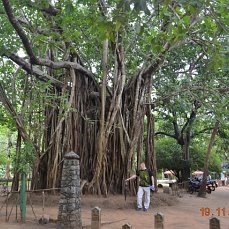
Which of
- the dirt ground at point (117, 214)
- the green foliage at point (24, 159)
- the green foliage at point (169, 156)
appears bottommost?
the dirt ground at point (117, 214)

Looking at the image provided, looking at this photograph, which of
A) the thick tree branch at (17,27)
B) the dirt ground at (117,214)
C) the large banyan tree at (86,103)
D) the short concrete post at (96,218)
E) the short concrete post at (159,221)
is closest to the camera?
the short concrete post at (159,221)

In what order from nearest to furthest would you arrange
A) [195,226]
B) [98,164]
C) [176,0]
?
[176,0] → [195,226] → [98,164]

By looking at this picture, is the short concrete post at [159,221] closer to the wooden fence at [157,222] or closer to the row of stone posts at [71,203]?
the wooden fence at [157,222]

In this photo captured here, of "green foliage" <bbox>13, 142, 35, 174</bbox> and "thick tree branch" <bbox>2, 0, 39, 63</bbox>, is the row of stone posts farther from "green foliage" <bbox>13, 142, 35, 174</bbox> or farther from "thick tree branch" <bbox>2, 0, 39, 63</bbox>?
"thick tree branch" <bbox>2, 0, 39, 63</bbox>

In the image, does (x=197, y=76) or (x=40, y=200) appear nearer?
(x=40, y=200)

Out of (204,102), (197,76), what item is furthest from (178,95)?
(197,76)

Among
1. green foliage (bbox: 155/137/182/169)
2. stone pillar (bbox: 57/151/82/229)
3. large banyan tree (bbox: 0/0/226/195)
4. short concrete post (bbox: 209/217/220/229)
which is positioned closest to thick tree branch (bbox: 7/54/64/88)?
large banyan tree (bbox: 0/0/226/195)

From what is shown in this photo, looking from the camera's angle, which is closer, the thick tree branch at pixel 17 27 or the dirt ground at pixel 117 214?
the thick tree branch at pixel 17 27

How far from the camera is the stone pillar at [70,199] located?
20.2 ft

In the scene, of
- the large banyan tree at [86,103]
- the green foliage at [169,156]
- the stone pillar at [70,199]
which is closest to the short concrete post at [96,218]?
the stone pillar at [70,199]

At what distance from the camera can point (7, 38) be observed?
26.3 feet

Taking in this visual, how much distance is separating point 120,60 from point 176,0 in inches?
224

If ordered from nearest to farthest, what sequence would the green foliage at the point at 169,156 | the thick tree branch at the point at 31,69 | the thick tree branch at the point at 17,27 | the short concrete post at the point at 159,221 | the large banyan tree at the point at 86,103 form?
1. the short concrete post at the point at 159,221
2. the thick tree branch at the point at 17,27
3. the thick tree branch at the point at 31,69
4. the large banyan tree at the point at 86,103
5. the green foliage at the point at 169,156

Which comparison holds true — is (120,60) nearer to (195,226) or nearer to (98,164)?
(98,164)
